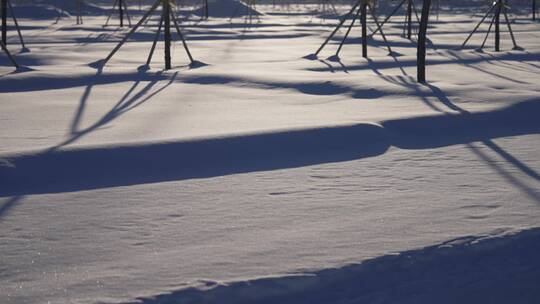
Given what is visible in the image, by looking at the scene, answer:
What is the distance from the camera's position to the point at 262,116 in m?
9.85

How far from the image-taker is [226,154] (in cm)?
763

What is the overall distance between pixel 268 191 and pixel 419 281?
2085 millimetres

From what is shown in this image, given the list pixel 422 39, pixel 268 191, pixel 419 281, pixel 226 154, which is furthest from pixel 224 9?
pixel 419 281

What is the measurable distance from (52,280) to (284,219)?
74.1 inches

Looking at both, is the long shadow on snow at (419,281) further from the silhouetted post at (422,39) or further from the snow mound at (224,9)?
the snow mound at (224,9)

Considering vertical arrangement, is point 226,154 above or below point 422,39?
below

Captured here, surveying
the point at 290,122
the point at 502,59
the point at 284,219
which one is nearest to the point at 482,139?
the point at 290,122

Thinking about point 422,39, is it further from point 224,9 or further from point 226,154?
point 224,9

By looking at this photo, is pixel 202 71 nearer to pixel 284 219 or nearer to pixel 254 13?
pixel 284 219

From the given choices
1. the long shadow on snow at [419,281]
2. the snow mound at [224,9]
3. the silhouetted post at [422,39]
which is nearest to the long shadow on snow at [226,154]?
the long shadow on snow at [419,281]

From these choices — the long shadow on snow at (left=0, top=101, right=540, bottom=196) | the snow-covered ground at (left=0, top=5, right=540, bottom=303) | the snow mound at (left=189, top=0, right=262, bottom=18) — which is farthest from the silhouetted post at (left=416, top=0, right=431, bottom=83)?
the snow mound at (left=189, top=0, right=262, bottom=18)

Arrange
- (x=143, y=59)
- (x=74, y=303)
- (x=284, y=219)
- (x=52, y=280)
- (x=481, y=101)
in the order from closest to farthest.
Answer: (x=74, y=303), (x=52, y=280), (x=284, y=219), (x=481, y=101), (x=143, y=59)

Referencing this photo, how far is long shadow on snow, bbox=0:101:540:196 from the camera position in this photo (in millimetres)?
6664

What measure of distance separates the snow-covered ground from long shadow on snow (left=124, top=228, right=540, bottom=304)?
12 millimetres
